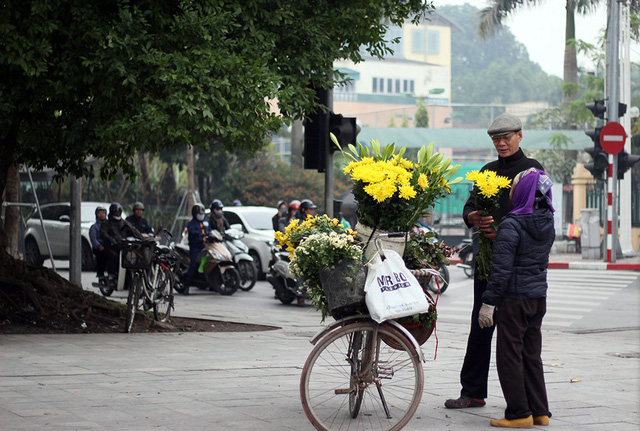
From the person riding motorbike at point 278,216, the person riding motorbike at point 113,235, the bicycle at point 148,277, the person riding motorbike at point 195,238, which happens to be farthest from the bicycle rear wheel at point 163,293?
the person riding motorbike at point 278,216

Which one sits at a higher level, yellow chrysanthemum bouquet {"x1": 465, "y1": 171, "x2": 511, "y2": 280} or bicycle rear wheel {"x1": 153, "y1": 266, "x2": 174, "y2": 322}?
yellow chrysanthemum bouquet {"x1": 465, "y1": 171, "x2": 511, "y2": 280}

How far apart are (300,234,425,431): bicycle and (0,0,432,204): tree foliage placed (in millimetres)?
4012

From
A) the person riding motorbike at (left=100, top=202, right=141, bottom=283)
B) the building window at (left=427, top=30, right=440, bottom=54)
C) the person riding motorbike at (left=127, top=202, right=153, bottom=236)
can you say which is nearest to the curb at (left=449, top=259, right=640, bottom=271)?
the person riding motorbike at (left=127, top=202, right=153, bottom=236)

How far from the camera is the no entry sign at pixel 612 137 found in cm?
2248

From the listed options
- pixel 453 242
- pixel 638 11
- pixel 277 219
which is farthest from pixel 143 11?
pixel 638 11

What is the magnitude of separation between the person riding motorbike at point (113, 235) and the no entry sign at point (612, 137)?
37.4 feet

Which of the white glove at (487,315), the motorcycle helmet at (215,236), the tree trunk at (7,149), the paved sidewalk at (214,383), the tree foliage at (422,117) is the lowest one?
the paved sidewalk at (214,383)

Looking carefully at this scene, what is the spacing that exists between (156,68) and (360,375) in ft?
15.6

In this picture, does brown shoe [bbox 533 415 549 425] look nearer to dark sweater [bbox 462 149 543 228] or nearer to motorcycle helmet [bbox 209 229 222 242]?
dark sweater [bbox 462 149 543 228]

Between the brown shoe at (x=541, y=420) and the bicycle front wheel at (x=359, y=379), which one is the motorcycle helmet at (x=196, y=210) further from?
the brown shoe at (x=541, y=420)

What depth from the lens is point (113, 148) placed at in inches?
392

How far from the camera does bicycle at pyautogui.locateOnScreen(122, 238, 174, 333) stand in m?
11.3

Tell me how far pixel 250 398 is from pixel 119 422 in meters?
1.18

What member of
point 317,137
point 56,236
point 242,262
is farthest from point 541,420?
point 56,236
